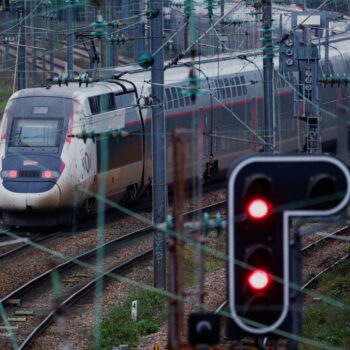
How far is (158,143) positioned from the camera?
577 inches

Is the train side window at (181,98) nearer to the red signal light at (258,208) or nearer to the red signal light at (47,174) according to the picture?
the red signal light at (47,174)

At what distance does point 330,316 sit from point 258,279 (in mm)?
8119

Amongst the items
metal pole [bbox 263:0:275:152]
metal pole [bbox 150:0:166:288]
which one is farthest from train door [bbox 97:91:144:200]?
metal pole [bbox 263:0:275:152]

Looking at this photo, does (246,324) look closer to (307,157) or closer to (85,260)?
(307,157)

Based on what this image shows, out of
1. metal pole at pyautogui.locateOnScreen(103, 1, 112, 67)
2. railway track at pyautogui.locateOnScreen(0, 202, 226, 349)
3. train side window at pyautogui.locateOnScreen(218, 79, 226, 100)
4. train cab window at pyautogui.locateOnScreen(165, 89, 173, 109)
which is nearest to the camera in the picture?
railway track at pyautogui.locateOnScreen(0, 202, 226, 349)

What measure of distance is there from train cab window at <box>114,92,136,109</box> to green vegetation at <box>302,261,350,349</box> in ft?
17.1

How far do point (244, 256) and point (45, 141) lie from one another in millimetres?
12909

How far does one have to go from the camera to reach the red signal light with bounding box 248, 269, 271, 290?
5.87 meters

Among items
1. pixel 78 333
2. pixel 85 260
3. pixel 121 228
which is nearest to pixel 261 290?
pixel 78 333

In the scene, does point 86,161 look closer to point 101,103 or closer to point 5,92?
point 101,103

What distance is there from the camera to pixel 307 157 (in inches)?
240

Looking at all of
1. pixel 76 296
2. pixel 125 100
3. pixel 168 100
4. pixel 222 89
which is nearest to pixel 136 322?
pixel 76 296

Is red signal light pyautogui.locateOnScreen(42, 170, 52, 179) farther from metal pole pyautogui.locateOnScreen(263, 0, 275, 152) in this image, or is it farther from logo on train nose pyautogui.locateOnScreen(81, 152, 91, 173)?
metal pole pyautogui.locateOnScreen(263, 0, 275, 152)

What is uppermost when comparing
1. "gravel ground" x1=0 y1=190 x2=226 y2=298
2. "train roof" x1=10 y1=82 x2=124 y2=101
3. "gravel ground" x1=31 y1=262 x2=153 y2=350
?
"train roof" x1=10 y1=82 x2=124 y2=101
